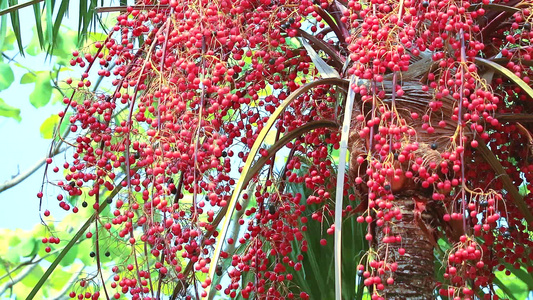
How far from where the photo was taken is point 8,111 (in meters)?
4.87

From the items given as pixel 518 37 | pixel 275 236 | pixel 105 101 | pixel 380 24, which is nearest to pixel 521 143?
pixel 518 37

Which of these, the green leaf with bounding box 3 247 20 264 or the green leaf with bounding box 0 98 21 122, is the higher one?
the green leaf with bounding box 0 98 21 122

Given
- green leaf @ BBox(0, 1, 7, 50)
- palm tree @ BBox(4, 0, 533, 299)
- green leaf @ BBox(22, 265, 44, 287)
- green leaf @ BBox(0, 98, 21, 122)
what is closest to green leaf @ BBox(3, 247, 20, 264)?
green leaf @ BBox(22, 265, 44, 287)

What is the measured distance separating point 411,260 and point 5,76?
3553mm

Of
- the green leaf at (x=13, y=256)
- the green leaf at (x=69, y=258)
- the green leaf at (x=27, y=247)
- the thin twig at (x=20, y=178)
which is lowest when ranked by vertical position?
the green leaf at (x=69, y=258)

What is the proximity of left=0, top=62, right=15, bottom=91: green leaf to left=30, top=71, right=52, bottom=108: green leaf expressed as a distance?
0.16 metres

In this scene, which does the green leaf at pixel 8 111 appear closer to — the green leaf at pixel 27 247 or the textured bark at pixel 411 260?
the green leaf at pixel 27 247

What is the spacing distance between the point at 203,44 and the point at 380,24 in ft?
1.21

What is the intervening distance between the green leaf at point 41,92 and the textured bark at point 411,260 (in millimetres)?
3440

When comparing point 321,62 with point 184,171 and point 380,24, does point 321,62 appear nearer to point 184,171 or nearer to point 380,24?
point 380,24

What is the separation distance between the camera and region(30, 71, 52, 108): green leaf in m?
4.66

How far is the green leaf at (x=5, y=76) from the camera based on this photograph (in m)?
4.54

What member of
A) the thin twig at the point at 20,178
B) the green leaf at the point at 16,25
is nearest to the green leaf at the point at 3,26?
the green leaf at the point at 16,25

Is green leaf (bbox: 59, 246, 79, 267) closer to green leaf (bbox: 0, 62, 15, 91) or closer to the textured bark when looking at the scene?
green leaf (bbox: 0, 62, 15, 91)
